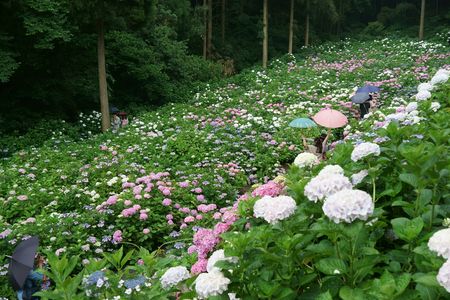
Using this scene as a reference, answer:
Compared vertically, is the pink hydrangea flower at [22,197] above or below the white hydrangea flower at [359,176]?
below

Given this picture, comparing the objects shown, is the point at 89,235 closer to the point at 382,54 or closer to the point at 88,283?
the point at 88,283

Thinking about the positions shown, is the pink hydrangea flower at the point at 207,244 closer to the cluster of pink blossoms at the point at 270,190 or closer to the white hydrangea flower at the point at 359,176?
the cluster of pink blossoms at the point at 270,190

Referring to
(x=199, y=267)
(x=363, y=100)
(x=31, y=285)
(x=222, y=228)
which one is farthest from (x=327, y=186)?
(x=363, y=100)

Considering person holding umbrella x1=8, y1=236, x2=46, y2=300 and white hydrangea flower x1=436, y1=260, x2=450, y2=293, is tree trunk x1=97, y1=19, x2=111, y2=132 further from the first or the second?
white hydrangea flower x1=436, y1=260, x2=450, y2=293

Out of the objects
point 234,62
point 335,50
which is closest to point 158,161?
point 234,62

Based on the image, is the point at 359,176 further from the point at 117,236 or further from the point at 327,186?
the point at 117,236

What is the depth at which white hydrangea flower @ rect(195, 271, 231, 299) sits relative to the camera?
173 centimetres

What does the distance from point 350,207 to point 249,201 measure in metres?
1.05

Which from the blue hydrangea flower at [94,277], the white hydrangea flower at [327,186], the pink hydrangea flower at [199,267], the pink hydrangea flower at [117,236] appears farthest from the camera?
the pink hydrangea flower at [117,236]

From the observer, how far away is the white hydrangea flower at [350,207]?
5.32ft

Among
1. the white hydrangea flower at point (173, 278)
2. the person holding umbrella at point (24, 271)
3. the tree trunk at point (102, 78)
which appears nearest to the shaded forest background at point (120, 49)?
the tree trunk at point (102, 78)

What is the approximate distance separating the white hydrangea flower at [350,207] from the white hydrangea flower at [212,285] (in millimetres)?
503

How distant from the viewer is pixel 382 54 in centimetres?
2003

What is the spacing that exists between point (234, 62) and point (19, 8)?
14.8 m
